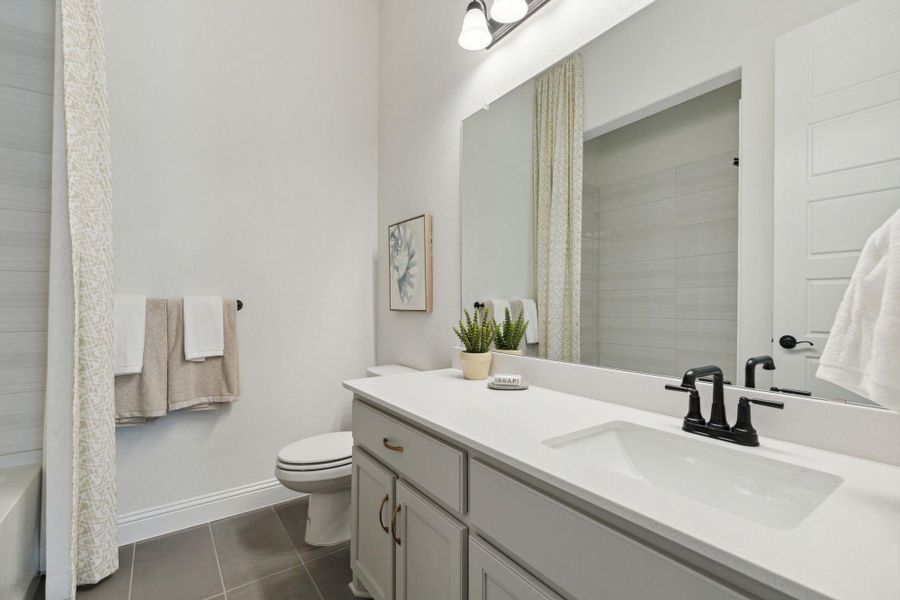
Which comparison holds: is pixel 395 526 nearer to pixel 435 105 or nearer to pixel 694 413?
pixel 694 413

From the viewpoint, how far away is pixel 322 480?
1745mm

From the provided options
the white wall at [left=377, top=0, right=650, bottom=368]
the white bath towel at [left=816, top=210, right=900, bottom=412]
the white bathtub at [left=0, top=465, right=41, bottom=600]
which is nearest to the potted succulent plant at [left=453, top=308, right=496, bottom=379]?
the white wall at [left=377, top=0, right=650, bottom=368]

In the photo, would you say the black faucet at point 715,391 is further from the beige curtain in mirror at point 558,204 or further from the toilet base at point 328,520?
the toilet base at point 328,520

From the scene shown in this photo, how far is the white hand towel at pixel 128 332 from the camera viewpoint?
Result: 5.87 ft

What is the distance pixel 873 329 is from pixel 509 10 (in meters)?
1.50

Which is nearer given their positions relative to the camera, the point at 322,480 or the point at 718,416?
the point at 718,416

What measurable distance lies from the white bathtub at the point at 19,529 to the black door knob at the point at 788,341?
85.8 inches

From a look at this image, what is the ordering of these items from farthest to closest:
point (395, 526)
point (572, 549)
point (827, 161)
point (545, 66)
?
point (545, 66)
point (395, 526)
point (827, 161)
point (572, 549)

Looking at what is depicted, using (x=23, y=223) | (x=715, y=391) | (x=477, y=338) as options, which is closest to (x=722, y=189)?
(x=715, y=391)

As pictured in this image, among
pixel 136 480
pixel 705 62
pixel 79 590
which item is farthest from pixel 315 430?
pixel 705 62

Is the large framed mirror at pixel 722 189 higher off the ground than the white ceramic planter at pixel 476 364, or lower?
higher

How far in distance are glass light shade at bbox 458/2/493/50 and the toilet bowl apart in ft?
5.96

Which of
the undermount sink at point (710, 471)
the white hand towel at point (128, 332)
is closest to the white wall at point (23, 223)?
the white hand towel at point (128, 332)

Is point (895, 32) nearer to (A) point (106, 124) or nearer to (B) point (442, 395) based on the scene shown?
(B) point (442, 395)
